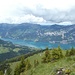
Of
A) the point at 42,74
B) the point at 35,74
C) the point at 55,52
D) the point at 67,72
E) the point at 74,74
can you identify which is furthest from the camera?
the point at 55,52

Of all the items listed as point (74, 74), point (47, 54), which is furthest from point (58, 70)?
point (47, 54)

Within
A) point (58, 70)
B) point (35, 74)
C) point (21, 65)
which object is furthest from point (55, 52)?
point (58, 70)

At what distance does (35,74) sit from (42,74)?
83.8 inches

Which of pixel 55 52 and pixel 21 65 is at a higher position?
pixel 55 52

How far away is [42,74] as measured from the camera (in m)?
27.9

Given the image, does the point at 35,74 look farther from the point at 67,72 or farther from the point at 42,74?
the point at 67,72

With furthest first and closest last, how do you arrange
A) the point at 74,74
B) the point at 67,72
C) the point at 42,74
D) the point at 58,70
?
the point at 42,74 → the point at 58,70 → the point at 67,72 → the point at 74,74

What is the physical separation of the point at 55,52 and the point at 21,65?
1599 cm

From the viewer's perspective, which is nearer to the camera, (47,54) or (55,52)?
(55,52)

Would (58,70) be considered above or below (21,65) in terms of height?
above

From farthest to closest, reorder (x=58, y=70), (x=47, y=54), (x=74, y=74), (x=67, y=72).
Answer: (x=47, y=54) < (x=58, y=70) < (x=67, y=72) < (x=74, y=74)

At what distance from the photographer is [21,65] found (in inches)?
2805

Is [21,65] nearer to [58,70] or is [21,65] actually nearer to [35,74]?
[35,74]

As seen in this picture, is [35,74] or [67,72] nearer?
[67,72]
